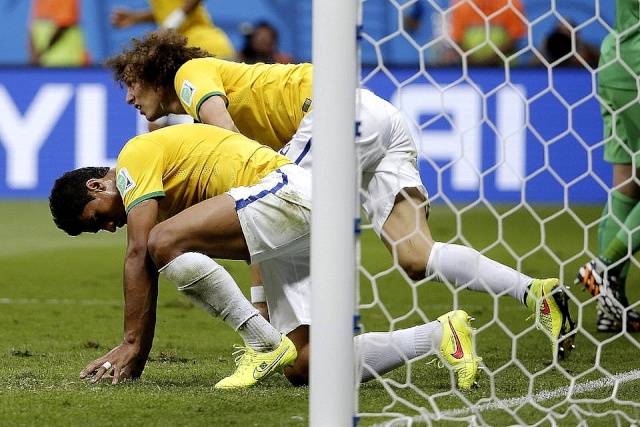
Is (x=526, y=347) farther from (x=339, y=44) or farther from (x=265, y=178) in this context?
(x=339, y=44)

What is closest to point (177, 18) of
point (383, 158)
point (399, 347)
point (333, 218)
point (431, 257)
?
point (383, 158)

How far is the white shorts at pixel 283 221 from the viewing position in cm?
367

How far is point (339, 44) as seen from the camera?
107 inches

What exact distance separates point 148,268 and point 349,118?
1.14m

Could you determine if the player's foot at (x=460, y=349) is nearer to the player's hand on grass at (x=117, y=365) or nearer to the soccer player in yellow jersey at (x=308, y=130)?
the soccer player in yellow jersey at (x=308, y=130)

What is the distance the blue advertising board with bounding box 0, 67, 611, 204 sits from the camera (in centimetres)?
948

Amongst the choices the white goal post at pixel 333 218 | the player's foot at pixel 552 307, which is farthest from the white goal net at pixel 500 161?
the white goal post at pixel 333 218

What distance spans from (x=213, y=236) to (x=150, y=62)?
1028 millimetres

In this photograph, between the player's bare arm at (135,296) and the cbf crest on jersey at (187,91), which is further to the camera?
the cbf crest on jersey at (187,91)

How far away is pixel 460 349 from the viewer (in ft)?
12.2

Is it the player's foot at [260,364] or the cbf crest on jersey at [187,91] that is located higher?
the cbf crest on jersey at [187,91]

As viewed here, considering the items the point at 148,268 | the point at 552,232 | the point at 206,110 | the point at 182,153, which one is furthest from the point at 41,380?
the point at 552,232

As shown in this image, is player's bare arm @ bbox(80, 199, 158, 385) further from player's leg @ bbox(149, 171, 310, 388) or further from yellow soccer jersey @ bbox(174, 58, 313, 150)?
yellow soccer jersey @ bbox(174, 58, 313, 150)

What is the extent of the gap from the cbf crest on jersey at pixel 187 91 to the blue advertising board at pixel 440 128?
5.06 metres
